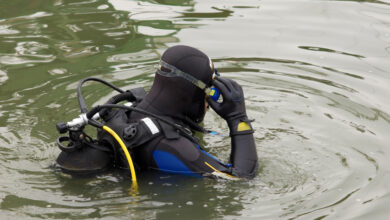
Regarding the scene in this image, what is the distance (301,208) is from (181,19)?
4.61 meters

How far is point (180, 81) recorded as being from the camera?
4.14 meters

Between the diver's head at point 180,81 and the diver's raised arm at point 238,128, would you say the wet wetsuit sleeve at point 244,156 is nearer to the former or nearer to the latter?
the diver's raised arm at point 238,128

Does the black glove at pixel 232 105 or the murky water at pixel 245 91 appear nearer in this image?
the murky water at pixel 245 91

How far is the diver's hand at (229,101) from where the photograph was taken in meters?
4.26

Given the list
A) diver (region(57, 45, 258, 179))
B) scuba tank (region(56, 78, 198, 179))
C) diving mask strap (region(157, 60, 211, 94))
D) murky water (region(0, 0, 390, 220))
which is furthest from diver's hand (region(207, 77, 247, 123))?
murky water (region(0, 0, 390, 220))

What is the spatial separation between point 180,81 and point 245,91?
1.99 metres

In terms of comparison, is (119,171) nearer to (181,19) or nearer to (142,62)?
(142,62)

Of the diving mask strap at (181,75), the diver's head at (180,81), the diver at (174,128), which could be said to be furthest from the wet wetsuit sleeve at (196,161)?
the diving mask strap at (181,75)

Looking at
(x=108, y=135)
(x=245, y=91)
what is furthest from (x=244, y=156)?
(x=245, y=91)

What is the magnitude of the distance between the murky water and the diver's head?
53 centimetres

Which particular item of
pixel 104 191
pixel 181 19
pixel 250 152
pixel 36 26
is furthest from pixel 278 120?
pixel 36 26

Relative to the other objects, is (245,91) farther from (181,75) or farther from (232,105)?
(181,75)

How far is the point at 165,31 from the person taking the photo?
7.68m

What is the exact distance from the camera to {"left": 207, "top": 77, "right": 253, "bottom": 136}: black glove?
14.0 ft
